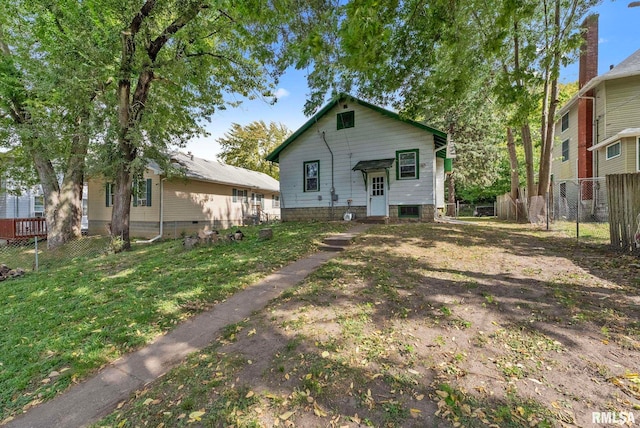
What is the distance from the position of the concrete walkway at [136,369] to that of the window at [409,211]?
30.4ft

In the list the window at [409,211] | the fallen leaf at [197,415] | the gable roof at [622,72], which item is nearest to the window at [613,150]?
the gable roof at [622,72]

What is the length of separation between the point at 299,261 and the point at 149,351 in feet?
12.0

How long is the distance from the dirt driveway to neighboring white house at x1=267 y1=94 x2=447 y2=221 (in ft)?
26.2

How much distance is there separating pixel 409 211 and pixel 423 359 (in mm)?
10580

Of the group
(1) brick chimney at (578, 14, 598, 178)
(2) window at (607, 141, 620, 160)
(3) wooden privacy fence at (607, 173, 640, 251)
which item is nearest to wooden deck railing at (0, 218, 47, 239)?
(3) wooden privacy fence at (607, 173, 640, 251)

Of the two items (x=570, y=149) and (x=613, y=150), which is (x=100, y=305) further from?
(x=570, y=149)

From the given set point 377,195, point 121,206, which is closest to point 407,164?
point 377,195

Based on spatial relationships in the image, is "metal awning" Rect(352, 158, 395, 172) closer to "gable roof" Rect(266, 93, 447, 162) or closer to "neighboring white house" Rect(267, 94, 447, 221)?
"neighboring white house" Rect(267, 94, 447, 221)

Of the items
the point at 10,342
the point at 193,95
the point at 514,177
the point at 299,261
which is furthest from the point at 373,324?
the point at 514,177

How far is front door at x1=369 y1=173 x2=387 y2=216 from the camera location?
13.2 meters

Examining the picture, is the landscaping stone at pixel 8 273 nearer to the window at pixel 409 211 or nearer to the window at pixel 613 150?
the window at pixel 409 211

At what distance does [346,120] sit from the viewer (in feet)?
45.5

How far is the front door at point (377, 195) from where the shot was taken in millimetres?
13195

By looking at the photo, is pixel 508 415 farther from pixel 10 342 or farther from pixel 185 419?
pixel 10 342
